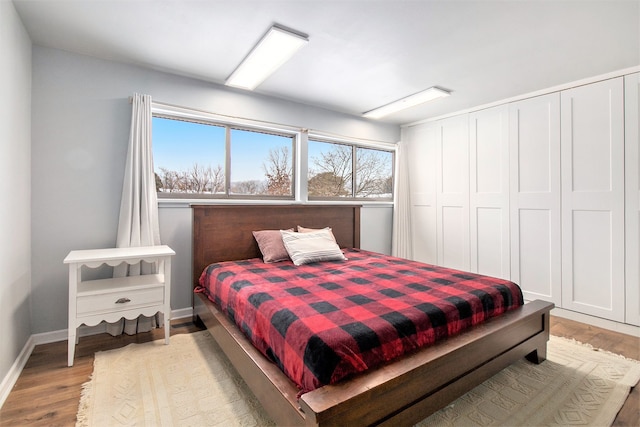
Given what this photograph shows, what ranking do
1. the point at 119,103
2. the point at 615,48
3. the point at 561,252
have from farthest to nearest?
the point at 561,252, the point at 119,103, the point at 615,48

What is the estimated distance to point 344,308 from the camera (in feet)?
5.75

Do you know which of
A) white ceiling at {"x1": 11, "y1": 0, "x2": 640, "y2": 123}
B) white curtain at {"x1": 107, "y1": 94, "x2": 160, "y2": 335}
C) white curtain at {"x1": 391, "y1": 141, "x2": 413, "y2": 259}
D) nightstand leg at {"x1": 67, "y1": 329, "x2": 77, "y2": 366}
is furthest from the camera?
white curtain at {"x1": 391, "y1": 141, "x2": 413, "y2": 259}

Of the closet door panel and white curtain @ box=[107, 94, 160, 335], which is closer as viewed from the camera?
white curtain @ box=[107, 94, 160, 335]

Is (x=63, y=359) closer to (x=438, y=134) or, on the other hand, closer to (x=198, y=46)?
(x=198, y=46)

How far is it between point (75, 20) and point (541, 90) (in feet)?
14.1

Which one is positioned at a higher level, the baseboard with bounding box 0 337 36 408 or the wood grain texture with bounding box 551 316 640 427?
the baseboard with bounding box 0 337 36 408

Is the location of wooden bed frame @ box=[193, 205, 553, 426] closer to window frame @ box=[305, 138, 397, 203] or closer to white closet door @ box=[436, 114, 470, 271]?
white closet door @ box=[436, 114, 470, 271]

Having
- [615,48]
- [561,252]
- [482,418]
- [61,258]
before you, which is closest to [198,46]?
[61,258]

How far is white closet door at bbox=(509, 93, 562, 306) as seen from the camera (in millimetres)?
3262

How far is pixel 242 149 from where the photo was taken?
3582mm

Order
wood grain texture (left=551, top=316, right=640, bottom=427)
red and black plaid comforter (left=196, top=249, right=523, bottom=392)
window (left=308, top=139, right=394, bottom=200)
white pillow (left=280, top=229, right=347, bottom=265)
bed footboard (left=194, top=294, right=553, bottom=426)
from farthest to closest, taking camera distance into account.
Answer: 1. window (left=308, top=139, right=394, bottom=200)
2. white pillow (left=280, top=229, right=347, bottom=265)
3. wood grain texture (left=551, top=316, right=640, bottom=427)
4. red and black plaid comforter (left=196, top=249, right=523, bottom=392)
5. bed footboard (left=194, top=294, right=553, bottom=426)

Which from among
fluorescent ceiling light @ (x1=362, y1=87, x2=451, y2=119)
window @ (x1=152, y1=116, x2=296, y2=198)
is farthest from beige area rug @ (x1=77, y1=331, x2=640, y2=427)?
fluorescent ceiling light @ (x1=362, y1=87, x2=451, y2=119)

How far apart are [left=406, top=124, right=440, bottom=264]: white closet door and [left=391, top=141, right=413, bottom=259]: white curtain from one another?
11 cm

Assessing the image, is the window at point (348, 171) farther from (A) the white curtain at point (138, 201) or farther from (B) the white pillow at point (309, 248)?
(A) the white curtain at point (138, 201)
